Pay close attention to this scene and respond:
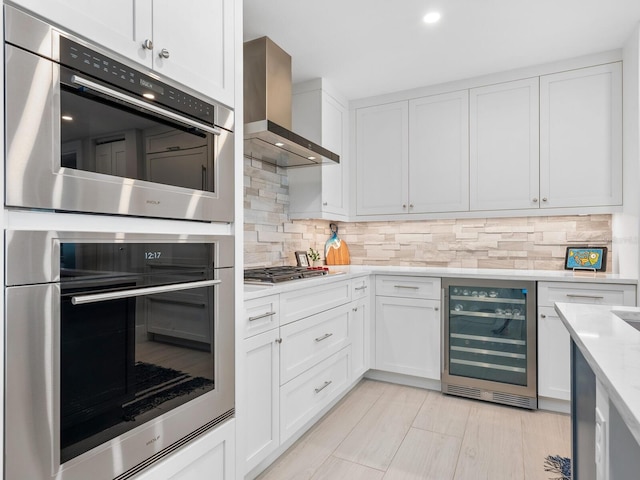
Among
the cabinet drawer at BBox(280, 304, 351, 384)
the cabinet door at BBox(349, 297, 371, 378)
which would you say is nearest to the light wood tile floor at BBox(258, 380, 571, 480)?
the cabinet door at BBox(349, 297, 371, 378)

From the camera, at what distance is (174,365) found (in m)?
1.27

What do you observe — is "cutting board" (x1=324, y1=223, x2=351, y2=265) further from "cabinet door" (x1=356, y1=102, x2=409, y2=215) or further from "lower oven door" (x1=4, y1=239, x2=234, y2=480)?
"lower oven door" (x1=4, y1=239, x2=234, y2=480)

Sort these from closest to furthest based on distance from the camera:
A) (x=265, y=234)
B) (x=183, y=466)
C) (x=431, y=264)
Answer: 1. (x=183, y=466)
2. (x=265, y=234)
3. (x=431, y=264)

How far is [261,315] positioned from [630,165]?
251cm

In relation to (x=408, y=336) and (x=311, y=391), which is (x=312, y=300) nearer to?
(x=311, y=391)

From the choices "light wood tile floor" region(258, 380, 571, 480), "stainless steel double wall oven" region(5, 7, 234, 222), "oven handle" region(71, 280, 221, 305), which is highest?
"stainless steel double wall oven" region(5, 7, 234, 222)

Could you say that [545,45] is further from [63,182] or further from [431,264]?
[63,182]

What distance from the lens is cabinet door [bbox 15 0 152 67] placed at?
91 centimetres

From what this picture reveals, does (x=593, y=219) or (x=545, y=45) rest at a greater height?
(x=545, y=45)

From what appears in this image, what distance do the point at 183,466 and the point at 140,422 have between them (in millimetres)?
235

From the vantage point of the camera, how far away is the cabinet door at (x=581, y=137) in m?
2.63

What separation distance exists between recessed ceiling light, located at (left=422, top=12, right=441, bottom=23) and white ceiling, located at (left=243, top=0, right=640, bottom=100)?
0.03 metres

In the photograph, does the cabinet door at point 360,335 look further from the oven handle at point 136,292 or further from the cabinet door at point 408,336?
the oven handle at point 136,292

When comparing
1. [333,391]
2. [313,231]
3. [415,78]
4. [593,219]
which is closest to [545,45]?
[415,78]
